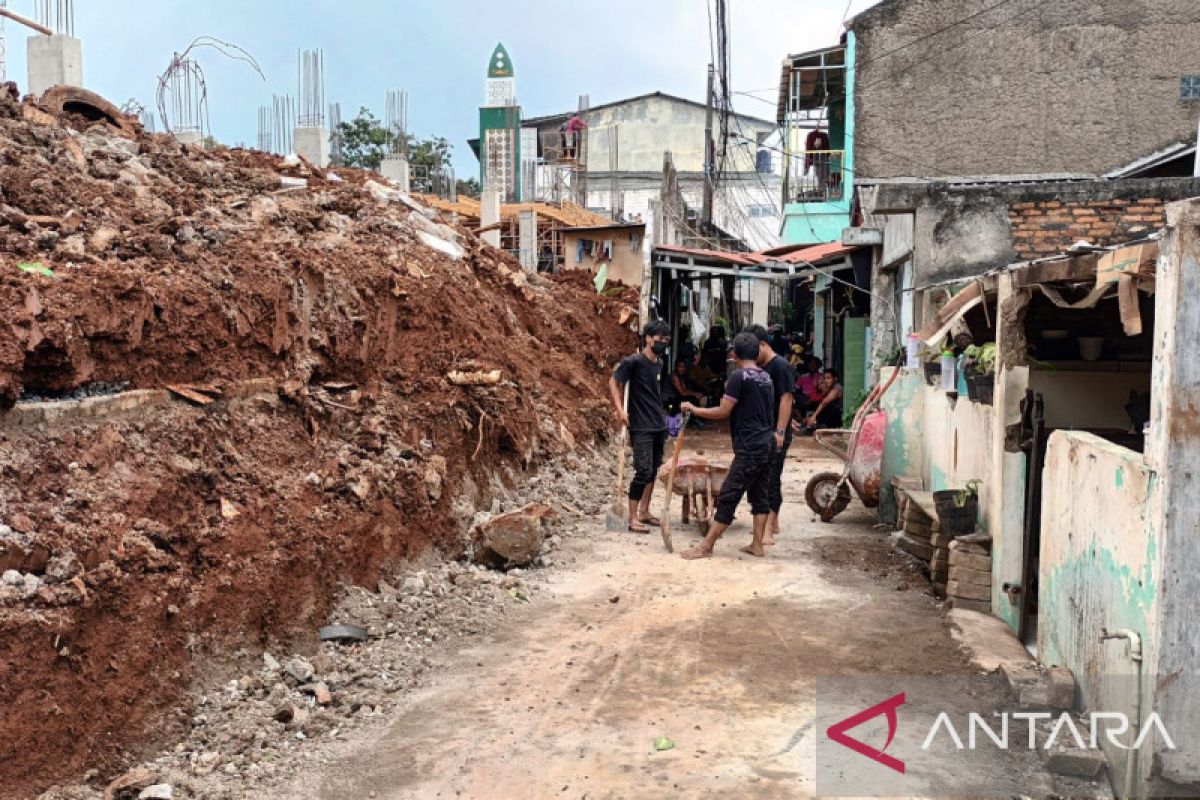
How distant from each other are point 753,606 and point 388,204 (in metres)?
8.37

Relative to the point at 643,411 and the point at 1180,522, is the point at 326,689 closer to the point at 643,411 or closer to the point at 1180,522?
the point at 1180,522

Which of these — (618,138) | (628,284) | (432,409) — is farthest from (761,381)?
(618,138)

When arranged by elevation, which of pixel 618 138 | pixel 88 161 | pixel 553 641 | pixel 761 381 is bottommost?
pixel 553 641

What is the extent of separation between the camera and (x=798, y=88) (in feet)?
69.5

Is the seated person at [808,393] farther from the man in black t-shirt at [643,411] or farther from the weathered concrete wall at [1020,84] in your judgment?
the man in black t-shirt at [643,411]

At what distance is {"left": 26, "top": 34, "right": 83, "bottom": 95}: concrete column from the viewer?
1227 cm

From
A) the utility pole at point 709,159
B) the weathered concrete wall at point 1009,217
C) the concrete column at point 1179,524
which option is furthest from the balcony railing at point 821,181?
the concrete column at point 1179,524

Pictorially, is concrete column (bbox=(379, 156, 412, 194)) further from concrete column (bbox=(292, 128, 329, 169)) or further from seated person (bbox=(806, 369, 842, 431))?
seated person (bbox=(806, 369, 842, 431))

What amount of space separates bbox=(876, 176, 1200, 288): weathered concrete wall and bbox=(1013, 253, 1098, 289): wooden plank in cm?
675

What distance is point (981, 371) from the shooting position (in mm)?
7152

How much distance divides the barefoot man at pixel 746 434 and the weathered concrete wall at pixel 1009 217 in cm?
543

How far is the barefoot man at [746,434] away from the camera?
27.1 ft

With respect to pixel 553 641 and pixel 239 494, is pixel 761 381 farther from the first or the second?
pixel 239 494

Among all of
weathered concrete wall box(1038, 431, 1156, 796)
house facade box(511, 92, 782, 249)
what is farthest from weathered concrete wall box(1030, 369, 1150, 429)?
house facade box(511, 92, 782, 249)
